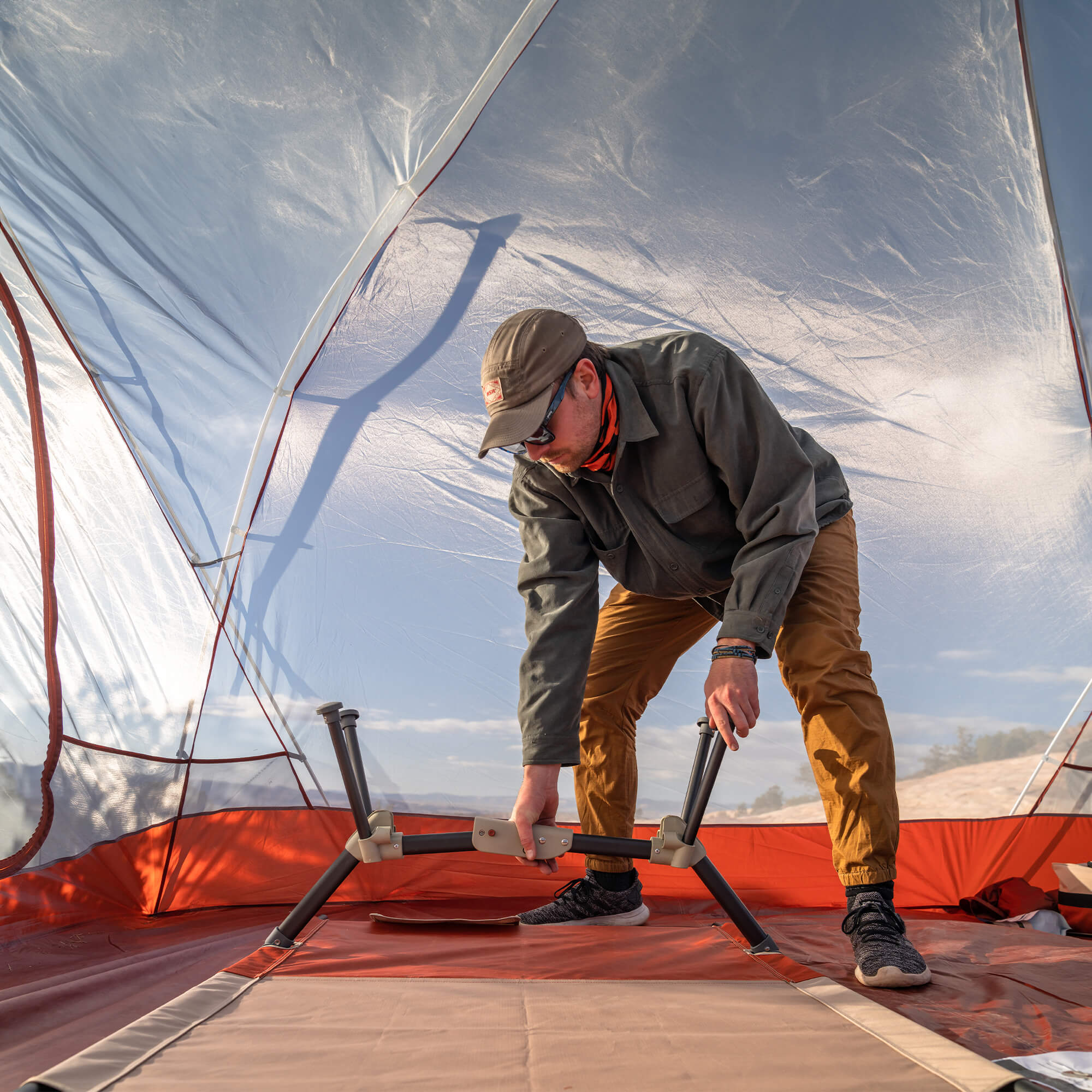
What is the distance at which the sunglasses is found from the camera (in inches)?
Result: 47.0

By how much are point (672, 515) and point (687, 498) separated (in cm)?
4

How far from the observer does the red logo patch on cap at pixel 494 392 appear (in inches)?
46.7

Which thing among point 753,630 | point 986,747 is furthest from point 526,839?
point 986,747

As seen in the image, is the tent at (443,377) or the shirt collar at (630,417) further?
the tent at (443,377)

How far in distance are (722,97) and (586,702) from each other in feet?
4.30

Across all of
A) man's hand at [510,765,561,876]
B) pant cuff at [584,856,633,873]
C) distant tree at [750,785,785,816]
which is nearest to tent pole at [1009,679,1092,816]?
distant tree at [750,785,785,816]

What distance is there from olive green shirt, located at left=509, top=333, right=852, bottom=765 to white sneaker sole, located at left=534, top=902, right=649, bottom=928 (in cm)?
39

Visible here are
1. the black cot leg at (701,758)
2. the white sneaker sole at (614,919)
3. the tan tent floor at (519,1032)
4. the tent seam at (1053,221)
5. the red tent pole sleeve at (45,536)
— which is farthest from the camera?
the tent seam at (1053,221)

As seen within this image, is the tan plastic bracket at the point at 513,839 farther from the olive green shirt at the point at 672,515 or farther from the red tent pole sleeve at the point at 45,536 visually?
the red tent pole sleeve at the point at 45,536

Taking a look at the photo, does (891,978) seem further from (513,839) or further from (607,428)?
(607,428)

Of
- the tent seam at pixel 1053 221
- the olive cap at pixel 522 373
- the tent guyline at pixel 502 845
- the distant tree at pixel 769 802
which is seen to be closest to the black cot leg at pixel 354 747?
A: the tent guyline at pixel 502 845

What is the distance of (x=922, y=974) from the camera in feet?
3.57

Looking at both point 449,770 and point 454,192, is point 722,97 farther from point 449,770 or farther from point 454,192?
point 449,770

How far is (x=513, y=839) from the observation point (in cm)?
117
